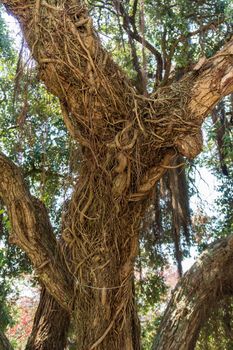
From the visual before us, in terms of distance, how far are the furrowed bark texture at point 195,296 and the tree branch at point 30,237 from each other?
0.97 metres

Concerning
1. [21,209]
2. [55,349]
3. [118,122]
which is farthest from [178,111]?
[55,349]

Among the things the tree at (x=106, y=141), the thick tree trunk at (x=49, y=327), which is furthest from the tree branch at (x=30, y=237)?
the thick tree trunk at (x=49, y=327)

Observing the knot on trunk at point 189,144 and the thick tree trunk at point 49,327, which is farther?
the thick tree trunk at point 49,327

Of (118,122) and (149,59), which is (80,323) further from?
(149,59)

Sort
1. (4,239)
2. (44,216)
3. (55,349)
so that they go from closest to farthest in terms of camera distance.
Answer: (44,216) → (55,349) → (4,239)

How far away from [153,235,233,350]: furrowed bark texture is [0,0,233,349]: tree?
0.85 m

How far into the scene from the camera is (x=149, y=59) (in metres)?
5.89

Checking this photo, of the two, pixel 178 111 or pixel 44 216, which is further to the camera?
pixel 44 216

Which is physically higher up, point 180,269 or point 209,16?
point 209,16

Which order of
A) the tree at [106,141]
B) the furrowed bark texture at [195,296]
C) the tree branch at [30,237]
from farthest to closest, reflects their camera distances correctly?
the furrowed bark texture at [195,296], the tree branch at [30,237], the tree at [106,141]

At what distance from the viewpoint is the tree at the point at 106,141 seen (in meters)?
2.85

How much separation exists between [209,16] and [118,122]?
2.40 meters

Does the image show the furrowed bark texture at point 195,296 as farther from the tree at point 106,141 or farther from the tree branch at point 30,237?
the tree branch at point 30,237

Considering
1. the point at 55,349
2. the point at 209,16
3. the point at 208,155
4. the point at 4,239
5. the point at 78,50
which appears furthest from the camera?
the point at 208,155
